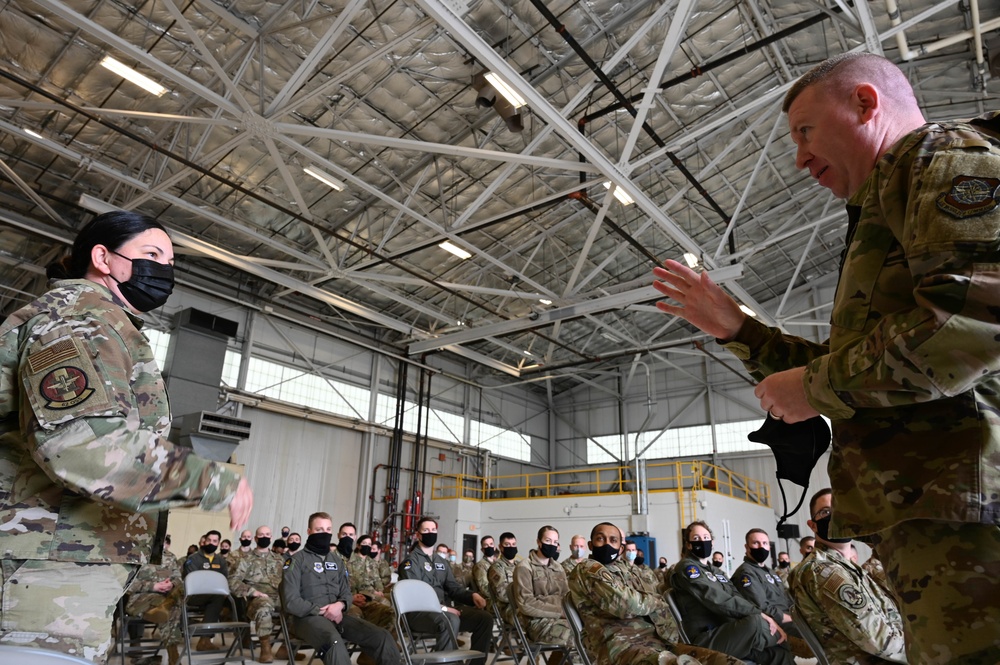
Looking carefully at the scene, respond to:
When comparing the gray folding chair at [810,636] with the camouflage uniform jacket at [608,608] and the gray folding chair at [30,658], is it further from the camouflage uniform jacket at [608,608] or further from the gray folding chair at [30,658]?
the gray folding chair at [30,658]

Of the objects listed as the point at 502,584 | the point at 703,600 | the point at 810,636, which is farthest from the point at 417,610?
the point at 810,636

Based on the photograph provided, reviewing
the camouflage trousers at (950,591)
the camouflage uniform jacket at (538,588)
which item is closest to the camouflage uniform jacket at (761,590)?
the camouflage uniform jacket at (538,588)

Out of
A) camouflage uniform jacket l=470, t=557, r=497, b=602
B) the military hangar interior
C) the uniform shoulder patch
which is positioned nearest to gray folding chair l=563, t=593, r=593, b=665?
the uniform shoulder patch

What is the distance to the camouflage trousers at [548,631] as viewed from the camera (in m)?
5.82

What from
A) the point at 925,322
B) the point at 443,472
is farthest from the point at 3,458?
the point at 443,472

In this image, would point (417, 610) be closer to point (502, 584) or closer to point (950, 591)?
point (502, 584)

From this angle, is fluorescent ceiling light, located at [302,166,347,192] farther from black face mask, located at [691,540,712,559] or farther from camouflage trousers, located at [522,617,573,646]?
black face mask, located at [691,540,712,559]

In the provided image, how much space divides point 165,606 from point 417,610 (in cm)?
296

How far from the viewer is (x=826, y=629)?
3.11 meters

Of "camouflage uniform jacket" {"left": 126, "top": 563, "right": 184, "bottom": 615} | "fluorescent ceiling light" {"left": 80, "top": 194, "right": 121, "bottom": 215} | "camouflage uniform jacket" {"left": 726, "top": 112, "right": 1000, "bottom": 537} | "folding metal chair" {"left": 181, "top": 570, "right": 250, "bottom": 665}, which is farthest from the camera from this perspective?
"fluorescent ceiling light" {"left": 80, "top": 194, "right": 121, "bottom": 215}

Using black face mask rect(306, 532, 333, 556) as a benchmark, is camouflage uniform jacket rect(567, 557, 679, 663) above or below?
below

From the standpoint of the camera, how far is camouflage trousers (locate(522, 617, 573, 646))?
5.82 meters

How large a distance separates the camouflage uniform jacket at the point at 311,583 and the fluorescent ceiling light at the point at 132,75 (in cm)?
619

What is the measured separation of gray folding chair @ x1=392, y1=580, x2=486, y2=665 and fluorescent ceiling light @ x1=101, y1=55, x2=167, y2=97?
7.03m
